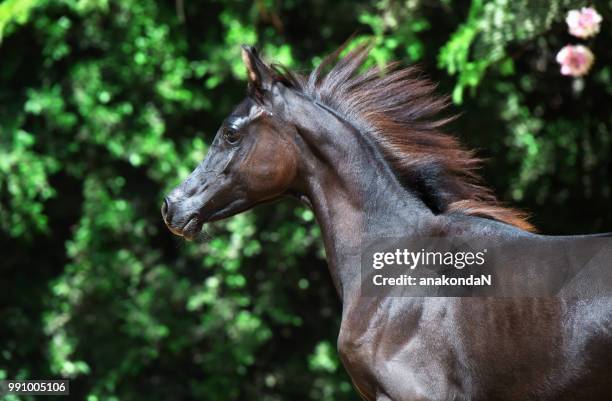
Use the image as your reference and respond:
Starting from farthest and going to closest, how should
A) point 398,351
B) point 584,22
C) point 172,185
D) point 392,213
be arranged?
1. point 172,185
2. point 584,22
3. point 392,213
4. point 398,351

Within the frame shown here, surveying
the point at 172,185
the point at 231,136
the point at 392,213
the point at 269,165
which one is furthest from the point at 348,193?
the point at 172,185

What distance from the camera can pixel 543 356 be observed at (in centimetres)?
322

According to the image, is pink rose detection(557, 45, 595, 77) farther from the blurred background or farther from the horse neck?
the blurred background

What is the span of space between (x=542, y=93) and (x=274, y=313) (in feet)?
10.0

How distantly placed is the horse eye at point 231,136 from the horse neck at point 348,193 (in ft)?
0.85

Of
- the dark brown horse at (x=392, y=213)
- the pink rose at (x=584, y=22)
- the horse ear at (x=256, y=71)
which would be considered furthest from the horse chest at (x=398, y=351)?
the pink rose at (x=584, y=22)

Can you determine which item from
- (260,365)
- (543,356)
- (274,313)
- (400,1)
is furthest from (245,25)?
(543,356)

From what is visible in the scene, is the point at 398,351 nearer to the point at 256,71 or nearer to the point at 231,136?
the point at 231,136

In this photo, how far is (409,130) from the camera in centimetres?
382

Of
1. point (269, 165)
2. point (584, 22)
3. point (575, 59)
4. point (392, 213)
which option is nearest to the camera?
point (392, 213)

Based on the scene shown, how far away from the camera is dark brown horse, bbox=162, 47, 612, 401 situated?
10.6ft

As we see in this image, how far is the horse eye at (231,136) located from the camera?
380 centimetres

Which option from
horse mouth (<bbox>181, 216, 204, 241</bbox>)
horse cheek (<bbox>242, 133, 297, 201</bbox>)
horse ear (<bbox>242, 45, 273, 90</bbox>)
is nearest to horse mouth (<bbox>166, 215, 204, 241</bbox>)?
horse mouth (<bbox>181, 216, 204, 241</bbox>)

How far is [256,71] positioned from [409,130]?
0.67 metres
